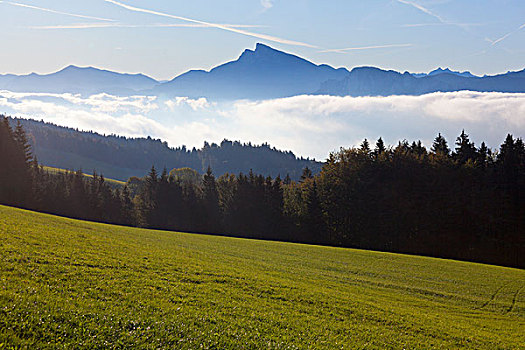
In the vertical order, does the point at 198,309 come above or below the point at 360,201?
below

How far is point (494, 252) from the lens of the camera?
218 feet

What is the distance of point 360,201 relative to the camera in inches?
3130

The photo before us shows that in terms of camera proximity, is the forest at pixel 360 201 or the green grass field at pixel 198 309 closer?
the green grass field at pixel 198 309

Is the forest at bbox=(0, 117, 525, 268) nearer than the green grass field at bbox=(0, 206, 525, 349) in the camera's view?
No

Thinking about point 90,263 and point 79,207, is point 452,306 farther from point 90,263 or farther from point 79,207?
point 79,207

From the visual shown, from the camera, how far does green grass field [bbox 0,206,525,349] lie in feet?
39.8

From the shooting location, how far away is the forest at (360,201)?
225ft

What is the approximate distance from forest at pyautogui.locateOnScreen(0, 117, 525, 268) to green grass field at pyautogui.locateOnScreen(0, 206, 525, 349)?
134 ft

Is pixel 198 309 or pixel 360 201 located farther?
pixel 360 201

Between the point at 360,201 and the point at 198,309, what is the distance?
6848 centimetres

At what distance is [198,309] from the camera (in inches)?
635

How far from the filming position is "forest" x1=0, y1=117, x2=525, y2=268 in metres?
68.6

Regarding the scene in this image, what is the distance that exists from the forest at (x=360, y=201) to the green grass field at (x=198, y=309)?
40.9 meters

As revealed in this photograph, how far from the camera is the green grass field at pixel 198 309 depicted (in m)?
12.1
